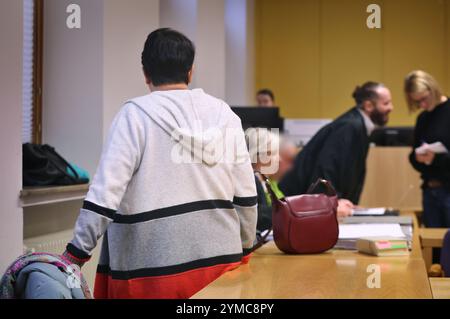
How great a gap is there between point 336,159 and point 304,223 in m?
0.93

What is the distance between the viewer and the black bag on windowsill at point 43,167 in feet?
7.59

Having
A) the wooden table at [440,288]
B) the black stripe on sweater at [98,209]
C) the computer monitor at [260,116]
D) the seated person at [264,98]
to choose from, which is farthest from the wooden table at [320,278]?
the seated person at [264,98]

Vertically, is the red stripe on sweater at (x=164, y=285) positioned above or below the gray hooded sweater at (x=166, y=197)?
below

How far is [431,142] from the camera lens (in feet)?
12.4

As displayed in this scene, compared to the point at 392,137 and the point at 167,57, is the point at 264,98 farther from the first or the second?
the point at 167,57

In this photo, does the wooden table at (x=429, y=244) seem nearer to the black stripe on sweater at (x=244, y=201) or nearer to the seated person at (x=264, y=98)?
the black stripe on sweater at (x=244, y=201)

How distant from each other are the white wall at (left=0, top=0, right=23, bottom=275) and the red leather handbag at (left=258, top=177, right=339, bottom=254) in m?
0.71

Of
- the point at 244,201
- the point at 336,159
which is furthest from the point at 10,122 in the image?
the point at 336,159

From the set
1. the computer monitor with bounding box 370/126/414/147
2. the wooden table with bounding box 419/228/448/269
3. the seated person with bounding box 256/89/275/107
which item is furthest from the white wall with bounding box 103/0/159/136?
the seated person with bounding box 256/89/275/107

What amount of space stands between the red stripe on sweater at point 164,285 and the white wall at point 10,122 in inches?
20.6

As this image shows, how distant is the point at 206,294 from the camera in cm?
148
